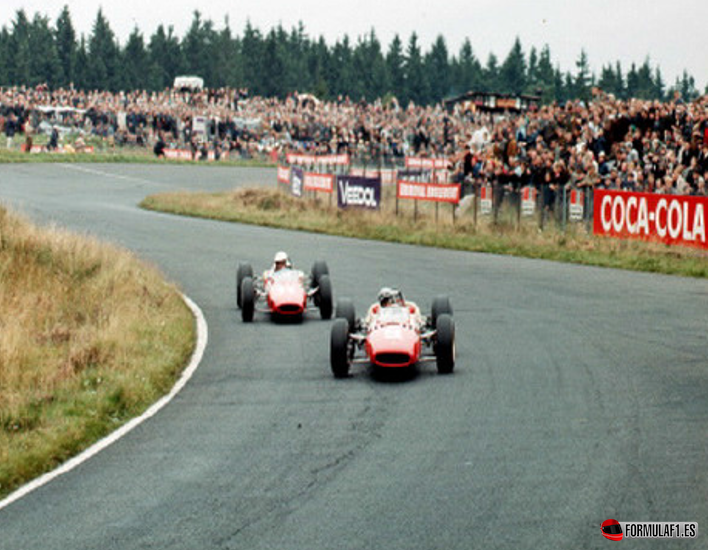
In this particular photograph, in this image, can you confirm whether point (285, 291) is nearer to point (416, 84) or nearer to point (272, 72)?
point (272, 72)

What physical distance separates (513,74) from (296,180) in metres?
133

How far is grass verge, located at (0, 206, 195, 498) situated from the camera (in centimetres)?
1107

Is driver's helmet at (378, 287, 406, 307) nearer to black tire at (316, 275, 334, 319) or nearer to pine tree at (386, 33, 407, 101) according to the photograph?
black tire at (316, 275, 334, 319)

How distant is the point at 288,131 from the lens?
67.1m

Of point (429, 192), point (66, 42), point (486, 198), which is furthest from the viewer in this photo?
point (66, 42)

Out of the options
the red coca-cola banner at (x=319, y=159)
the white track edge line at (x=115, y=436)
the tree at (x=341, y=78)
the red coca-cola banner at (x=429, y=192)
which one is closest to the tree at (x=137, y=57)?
the tree at (x=341, y=78)

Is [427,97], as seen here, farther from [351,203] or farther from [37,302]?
[37,302]

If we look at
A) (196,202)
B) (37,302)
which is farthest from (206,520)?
(196,202)

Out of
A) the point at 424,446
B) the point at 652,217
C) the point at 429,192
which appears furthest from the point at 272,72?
the point at 424,446

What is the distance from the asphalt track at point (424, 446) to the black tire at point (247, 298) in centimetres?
23

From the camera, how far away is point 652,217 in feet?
85.3

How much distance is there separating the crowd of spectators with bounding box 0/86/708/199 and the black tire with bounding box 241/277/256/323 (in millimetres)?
11069

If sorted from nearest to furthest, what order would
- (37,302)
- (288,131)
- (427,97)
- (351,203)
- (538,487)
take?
(538,487), (37,302), (351,203), (288,131), (427,97)

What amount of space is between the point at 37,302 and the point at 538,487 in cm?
1122
